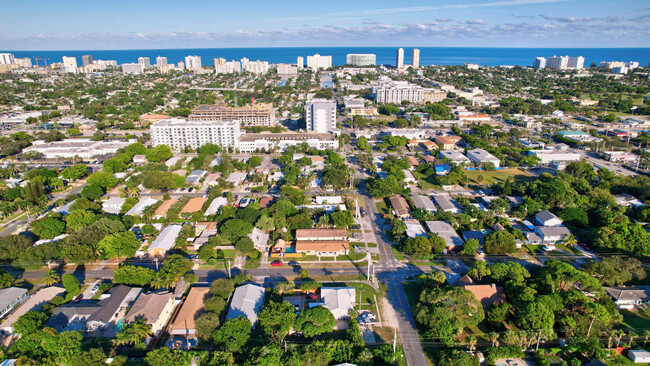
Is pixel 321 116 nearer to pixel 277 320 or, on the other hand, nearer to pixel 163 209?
pixel 163 209

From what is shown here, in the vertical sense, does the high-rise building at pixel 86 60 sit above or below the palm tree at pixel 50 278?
above

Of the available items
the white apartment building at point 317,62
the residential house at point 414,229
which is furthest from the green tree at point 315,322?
the white apartment building at point 317,62

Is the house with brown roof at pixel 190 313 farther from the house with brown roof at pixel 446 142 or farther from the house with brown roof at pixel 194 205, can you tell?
the house with brown roof at pixel 446 142

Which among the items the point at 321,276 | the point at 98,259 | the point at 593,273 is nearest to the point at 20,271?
the point at 98,259

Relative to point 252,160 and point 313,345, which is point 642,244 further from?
point 252,160

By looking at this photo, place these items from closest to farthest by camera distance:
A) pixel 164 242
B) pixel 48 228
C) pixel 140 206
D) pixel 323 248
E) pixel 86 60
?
pixel 323 248, pixel 164 242, pixel 48 228, pixel 140 206, pixel 86 60

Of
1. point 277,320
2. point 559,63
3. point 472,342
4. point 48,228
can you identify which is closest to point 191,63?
point 559,63
